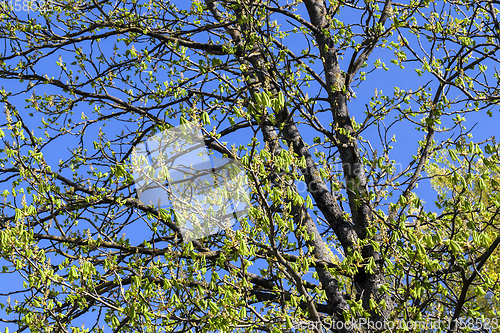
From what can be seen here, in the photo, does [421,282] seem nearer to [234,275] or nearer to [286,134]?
[234,275]

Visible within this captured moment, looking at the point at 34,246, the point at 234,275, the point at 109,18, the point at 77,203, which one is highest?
the point at 109,18

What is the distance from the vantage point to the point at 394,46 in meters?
5.79

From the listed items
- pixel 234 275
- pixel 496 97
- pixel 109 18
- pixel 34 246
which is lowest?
pixel 234 275

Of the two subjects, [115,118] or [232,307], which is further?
[115,118]

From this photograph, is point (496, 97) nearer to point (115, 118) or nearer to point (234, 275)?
point (234, 275)

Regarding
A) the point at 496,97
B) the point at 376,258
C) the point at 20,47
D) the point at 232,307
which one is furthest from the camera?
the point at 20,47

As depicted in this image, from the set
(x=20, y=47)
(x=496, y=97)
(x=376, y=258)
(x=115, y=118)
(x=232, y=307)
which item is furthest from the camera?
(x=115, y=118)

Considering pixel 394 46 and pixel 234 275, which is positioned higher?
pixel 394 46

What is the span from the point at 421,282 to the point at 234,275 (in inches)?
74.7

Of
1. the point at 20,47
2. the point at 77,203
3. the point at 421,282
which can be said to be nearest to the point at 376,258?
the point at 421,282

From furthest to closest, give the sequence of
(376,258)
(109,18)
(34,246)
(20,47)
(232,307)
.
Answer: (20,47)
(109,18)
(376,258)
(34,246)
(232,307)

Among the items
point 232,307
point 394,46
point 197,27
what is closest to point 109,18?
point 197,27

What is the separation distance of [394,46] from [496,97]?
1.49m

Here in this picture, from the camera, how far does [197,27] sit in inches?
273
